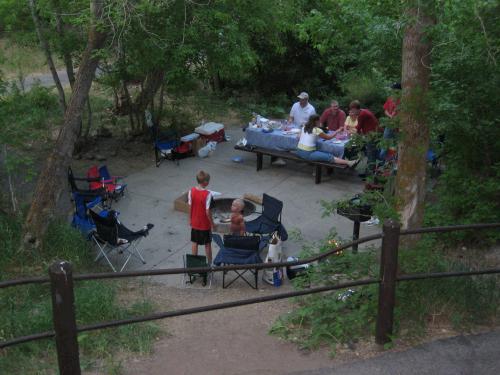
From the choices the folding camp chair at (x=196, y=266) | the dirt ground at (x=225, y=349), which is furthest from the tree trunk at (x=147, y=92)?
the dirt ground at (x=225, y=349)

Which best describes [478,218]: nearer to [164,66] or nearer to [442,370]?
[442,370]

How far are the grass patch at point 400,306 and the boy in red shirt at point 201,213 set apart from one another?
3.04m

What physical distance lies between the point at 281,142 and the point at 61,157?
4848 millimetres

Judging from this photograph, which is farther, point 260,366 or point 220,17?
point 220,17

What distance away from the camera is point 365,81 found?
17.4 m

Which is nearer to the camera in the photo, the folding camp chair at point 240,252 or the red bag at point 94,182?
the folding camp chair at point 240,252

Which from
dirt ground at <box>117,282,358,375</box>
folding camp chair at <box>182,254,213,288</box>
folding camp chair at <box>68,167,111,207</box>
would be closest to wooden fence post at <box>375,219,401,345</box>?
dirt ground at <box>117,282,358,375</box>

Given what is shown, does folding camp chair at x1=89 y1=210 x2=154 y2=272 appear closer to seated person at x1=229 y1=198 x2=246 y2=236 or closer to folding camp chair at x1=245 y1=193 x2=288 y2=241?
seated person at x1=229 y1=198 x2=246 y2=236

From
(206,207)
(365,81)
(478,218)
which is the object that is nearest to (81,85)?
(206,207)

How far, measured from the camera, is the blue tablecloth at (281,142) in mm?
11833

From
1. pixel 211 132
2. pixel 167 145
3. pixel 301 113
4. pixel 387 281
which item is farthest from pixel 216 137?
pixel 387 281

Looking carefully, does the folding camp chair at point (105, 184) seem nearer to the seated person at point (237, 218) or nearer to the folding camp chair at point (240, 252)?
the seated person at point (237, 218)

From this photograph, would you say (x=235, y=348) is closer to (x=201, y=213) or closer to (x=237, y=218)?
(x=201, y=213)

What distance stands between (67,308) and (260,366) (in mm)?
1544
